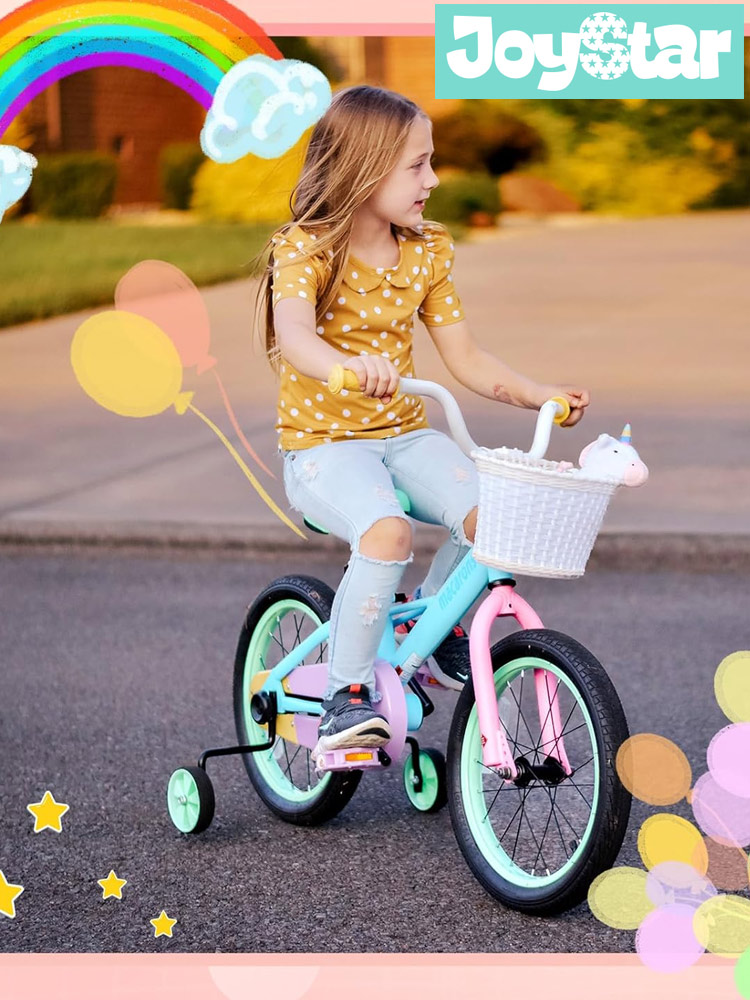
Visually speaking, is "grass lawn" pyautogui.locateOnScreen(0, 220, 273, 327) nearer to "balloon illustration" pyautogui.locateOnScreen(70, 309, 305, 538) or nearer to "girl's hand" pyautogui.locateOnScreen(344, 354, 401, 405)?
"balloon illustration" pyautogui.locateOnScreen(70, 309, 305, 538)

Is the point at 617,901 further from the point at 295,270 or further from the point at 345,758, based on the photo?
the point at 295,270

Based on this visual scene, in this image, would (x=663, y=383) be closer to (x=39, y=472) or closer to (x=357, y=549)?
(x=39, y=472)

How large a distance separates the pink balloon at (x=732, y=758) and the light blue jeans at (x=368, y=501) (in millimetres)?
1177

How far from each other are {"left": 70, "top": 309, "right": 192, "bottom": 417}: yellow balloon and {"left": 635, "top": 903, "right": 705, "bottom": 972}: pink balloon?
4254 mm

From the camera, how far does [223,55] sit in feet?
15.7

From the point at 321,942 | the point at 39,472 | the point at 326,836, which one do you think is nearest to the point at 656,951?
the point at 321,942

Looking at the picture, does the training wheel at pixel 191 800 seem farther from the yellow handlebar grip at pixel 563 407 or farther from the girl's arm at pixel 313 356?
the yellow handlebar grip at pixel 563 407

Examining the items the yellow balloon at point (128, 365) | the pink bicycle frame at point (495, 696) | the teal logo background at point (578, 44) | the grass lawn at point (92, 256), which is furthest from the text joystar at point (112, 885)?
the grass lawn at point (92, 256)

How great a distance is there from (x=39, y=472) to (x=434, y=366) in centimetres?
419

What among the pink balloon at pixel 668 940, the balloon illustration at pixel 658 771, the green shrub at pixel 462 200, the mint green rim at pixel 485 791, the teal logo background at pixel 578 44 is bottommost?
the balloon illustration at pixel 658 771

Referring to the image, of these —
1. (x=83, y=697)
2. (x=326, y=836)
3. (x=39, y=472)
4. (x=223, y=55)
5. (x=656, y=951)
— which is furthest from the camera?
(x=39, y=472)

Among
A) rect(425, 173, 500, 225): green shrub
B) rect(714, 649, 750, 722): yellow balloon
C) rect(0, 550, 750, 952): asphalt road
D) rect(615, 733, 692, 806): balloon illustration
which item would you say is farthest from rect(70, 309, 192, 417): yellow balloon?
rect(425, 173, 500, 225): green shrub

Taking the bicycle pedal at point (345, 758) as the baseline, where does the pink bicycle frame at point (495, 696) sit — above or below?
above

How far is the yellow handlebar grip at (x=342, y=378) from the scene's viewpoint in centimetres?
346
